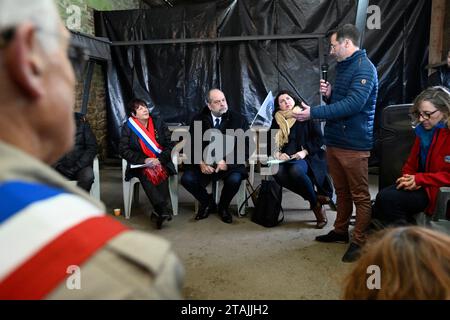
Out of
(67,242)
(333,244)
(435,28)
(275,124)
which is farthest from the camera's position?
(435,28)

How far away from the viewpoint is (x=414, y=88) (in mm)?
4594

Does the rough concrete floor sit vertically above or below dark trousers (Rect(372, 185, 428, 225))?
below

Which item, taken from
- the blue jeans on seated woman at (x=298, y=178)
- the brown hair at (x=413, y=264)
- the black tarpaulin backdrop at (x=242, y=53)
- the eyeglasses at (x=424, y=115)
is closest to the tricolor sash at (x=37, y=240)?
the brown hair at (x=413, y=264)

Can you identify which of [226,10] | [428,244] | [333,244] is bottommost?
[333,244]

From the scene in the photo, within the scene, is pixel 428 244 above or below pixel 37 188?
below

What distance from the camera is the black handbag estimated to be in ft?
9.63

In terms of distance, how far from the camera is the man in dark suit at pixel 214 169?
310 centimetres

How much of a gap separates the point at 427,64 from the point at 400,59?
0.32 metres

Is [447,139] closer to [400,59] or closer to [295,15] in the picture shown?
[400,59]

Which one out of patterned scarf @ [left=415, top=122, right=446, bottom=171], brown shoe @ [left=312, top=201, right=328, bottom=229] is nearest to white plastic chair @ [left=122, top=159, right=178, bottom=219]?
brown shoe @ [left=312, top=201, right=328, bottom=229]

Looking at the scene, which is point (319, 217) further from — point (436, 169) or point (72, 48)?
point (72, 48)

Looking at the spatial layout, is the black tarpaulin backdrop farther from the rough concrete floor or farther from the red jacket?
the red jacket

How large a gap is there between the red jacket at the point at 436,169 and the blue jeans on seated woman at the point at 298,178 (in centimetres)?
92
